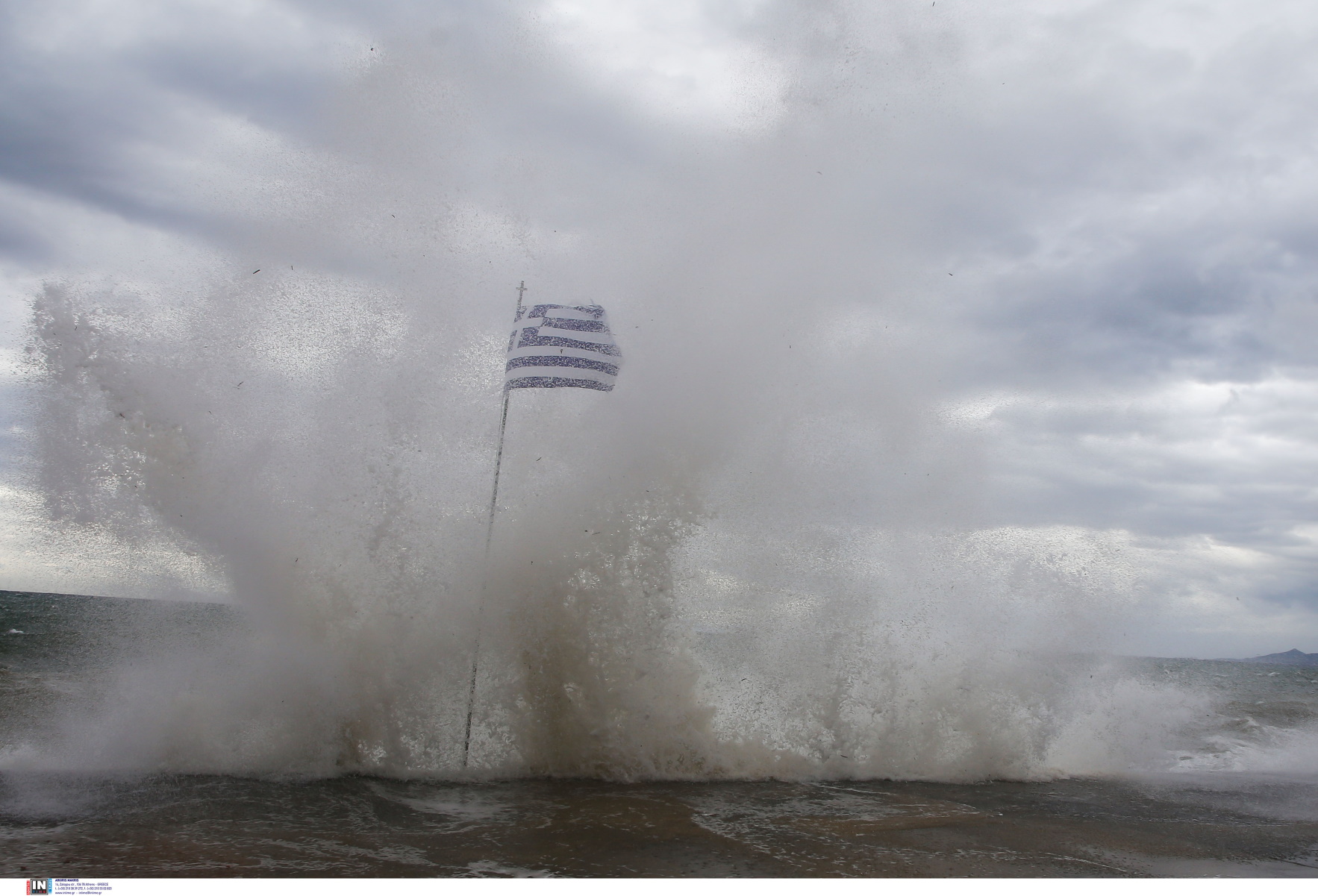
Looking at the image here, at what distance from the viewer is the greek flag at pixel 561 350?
1066cm

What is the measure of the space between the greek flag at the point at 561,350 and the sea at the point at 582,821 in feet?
16.5

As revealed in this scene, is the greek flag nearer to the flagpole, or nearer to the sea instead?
the flagpole

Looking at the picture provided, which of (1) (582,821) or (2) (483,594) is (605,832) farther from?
(2) (483,594)

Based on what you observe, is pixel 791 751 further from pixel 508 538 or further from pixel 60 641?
pixel 60 641

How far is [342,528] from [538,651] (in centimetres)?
312

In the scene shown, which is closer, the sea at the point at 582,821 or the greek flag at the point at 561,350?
the sea at the point at 582,821

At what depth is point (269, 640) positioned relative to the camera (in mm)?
A: 10695

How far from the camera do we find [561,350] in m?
10.7

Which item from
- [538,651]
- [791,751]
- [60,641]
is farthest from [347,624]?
[60,641]

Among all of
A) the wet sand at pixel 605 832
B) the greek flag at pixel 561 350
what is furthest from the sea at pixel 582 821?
the greek flag at pixel 561 350

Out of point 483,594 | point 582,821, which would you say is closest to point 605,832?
point 582,821

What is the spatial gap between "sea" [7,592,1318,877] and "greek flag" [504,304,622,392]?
504 centimetres

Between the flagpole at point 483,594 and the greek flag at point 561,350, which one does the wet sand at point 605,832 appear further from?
the greek flag at point 561,350

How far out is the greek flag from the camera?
1066 cm
